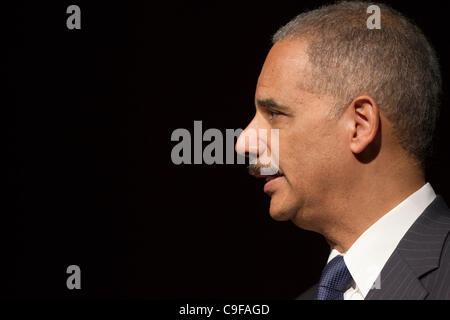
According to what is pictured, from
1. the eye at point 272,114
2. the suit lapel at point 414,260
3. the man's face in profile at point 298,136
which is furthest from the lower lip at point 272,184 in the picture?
the suit lapel at point 414,260

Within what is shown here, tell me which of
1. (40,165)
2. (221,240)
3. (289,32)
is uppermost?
(289,32)

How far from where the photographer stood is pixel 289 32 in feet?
6.28

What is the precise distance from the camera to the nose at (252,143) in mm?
1920

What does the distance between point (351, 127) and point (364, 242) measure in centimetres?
29

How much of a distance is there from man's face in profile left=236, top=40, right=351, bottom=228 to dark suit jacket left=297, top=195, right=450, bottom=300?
222 mm

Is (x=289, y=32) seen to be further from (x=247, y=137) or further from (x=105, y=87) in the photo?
(x=105, y=87)

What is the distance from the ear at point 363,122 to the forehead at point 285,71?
15 centimetres

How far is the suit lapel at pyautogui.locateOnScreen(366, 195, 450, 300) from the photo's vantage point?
1.67 metres

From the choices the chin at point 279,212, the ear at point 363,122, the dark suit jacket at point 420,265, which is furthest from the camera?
the chin at point 279,212

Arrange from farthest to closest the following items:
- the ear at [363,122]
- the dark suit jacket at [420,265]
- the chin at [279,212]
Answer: the chin at [279,212] < the ear at [363,122] < the dark suit jacket at [420,265]

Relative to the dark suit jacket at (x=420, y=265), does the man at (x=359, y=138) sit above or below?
above

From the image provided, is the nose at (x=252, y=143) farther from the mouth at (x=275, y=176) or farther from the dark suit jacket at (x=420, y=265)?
the dark suit jacket at (x=420, y=265)

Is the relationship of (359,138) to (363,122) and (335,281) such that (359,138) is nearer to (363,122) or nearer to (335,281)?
(363,122)

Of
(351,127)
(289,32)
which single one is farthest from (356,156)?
(289,32)
